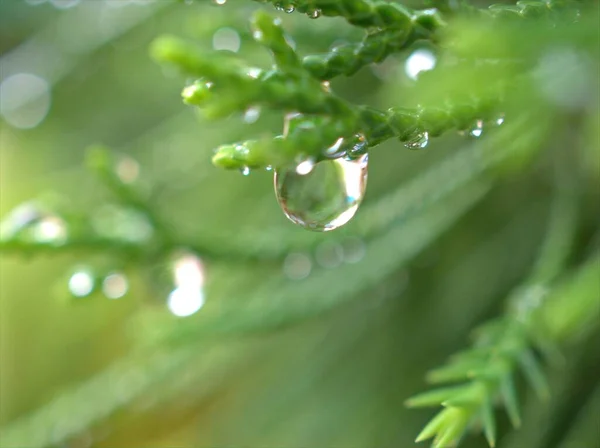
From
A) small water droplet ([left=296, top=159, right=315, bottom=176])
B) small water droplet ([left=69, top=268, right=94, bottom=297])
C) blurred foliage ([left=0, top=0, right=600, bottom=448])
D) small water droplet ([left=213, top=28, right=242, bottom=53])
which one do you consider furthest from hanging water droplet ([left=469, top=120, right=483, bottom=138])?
small water droplet ([left=213, top=28, right=242, bottom=53])

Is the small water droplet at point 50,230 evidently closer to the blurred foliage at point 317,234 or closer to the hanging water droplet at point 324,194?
the blurred foliage at point 317,234

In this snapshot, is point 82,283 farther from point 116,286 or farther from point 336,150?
point 336,150

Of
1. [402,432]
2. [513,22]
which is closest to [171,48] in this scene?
[513,22]

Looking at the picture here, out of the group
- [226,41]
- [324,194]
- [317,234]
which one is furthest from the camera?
[226,41]

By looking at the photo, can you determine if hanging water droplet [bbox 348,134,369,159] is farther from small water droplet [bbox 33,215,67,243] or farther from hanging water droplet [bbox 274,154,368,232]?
small water droplet [bbox 33,215,67,243]

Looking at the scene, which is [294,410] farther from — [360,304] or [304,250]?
[304,250]

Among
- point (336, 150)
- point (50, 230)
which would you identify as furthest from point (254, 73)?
point (50, 230)

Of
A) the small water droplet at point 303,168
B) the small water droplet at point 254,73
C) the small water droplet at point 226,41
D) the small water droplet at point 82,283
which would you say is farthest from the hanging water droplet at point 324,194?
the small water droplet at point 226,41
